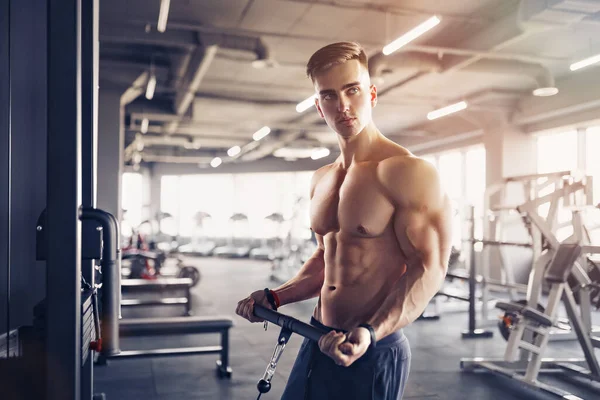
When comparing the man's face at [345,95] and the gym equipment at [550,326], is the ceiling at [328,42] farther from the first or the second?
the man's face at [345,95]

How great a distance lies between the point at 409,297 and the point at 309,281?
0.37 metres

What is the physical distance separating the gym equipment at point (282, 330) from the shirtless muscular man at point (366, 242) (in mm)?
57

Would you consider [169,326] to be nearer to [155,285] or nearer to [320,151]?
[155,285]

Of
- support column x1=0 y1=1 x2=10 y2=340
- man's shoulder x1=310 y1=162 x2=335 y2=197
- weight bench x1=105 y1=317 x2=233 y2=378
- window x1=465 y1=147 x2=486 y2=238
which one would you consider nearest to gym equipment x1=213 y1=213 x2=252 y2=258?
window x1=465 y1=147 x2=486 y2=238

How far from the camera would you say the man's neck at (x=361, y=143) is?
125 centimetres

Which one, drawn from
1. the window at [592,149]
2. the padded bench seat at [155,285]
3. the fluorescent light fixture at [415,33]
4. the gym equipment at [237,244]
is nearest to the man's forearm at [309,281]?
the fluorescent light fixture at [415,33]

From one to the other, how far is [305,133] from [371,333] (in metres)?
9.51

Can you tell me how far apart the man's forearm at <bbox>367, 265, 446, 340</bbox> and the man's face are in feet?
1.10

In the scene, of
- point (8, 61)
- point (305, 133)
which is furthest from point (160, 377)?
point (305, 133)

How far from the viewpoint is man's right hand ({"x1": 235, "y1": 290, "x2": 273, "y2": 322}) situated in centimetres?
122

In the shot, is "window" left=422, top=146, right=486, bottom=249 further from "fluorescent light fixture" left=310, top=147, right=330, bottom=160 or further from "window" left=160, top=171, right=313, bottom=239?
"window" left=160, top=171, right=313, bottom=239

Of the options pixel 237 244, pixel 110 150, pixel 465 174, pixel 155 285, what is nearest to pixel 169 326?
pixel 155 285

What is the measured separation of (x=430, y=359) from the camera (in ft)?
13.0

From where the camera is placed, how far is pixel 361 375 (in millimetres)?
1170
